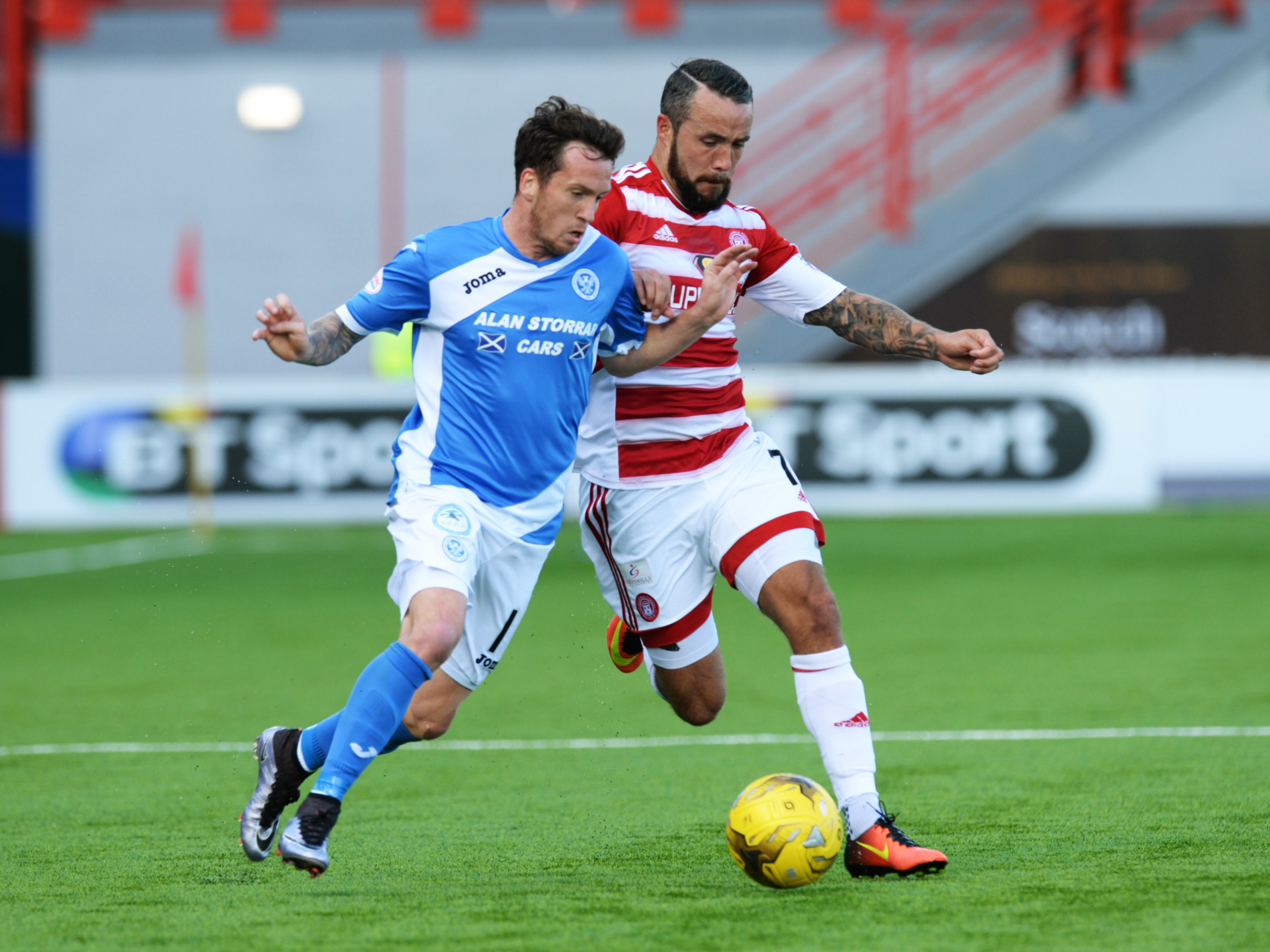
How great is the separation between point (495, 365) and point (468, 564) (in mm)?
546

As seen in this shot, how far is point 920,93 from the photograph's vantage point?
1802cm

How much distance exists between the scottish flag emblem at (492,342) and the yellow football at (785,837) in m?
1.33

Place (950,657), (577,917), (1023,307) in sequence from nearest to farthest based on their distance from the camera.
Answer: (577,917) < (950,657) < (1023,307)

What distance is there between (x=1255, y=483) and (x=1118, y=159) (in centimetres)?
442

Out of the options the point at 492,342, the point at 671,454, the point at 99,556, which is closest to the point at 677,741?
the point at 671,454

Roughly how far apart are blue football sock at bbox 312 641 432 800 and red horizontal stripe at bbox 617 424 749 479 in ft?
3.43

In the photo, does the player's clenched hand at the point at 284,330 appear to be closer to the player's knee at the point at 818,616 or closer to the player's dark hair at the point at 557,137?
the player's dark hair at the point at 557,137

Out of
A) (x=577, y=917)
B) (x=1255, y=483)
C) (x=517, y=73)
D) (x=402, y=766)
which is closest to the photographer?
(x=577, y=917)

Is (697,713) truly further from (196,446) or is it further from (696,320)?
(196,446)

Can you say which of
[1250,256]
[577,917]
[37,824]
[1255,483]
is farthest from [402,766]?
[1250,256]

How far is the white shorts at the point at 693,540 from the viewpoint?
4.74 m

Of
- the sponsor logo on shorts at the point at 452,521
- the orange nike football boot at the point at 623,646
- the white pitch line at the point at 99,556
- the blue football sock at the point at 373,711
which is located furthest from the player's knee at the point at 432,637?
the white pitch line at the point at 99,556

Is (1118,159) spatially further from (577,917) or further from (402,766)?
(577,917)

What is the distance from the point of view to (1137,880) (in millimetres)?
4141
